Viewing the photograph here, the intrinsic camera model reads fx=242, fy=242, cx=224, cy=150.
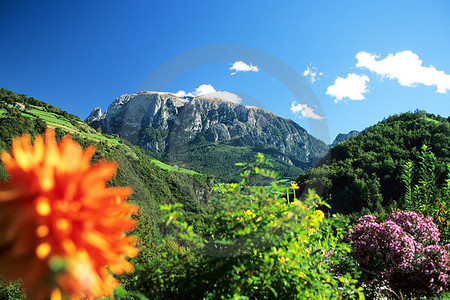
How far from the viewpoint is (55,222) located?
1.70 feet

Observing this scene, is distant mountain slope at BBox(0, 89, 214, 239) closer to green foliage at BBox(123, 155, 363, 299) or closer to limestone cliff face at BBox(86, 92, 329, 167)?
limestone cliff face at BBox(86, 92, 329, 167)

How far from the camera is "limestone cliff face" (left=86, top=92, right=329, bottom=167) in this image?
138 meters

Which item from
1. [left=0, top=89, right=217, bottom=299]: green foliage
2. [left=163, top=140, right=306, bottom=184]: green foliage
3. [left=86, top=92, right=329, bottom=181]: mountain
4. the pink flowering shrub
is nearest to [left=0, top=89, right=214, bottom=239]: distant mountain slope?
[left=0, top=89, right=217, bottom=299]: green foliage

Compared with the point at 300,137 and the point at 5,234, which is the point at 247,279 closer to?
the point at 5,234

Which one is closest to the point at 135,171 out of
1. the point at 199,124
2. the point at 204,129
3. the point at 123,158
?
the point at 123,158

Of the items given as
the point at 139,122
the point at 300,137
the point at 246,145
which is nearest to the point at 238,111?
the point at 246,145

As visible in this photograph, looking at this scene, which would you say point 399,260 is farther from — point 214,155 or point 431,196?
point 214,155

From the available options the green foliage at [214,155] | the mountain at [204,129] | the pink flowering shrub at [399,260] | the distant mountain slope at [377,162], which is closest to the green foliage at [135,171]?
the green foliage at [214,155]

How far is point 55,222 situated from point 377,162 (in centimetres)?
5659

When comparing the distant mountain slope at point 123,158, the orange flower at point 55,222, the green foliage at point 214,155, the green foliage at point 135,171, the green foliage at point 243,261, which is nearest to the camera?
the orange flower at point 55,222

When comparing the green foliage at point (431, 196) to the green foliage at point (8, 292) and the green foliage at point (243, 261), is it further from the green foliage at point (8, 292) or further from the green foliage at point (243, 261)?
the green foliage at point (8, 292)

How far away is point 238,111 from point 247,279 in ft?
537

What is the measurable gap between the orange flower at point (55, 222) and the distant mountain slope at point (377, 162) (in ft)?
142

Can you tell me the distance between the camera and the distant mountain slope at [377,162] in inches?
1796
